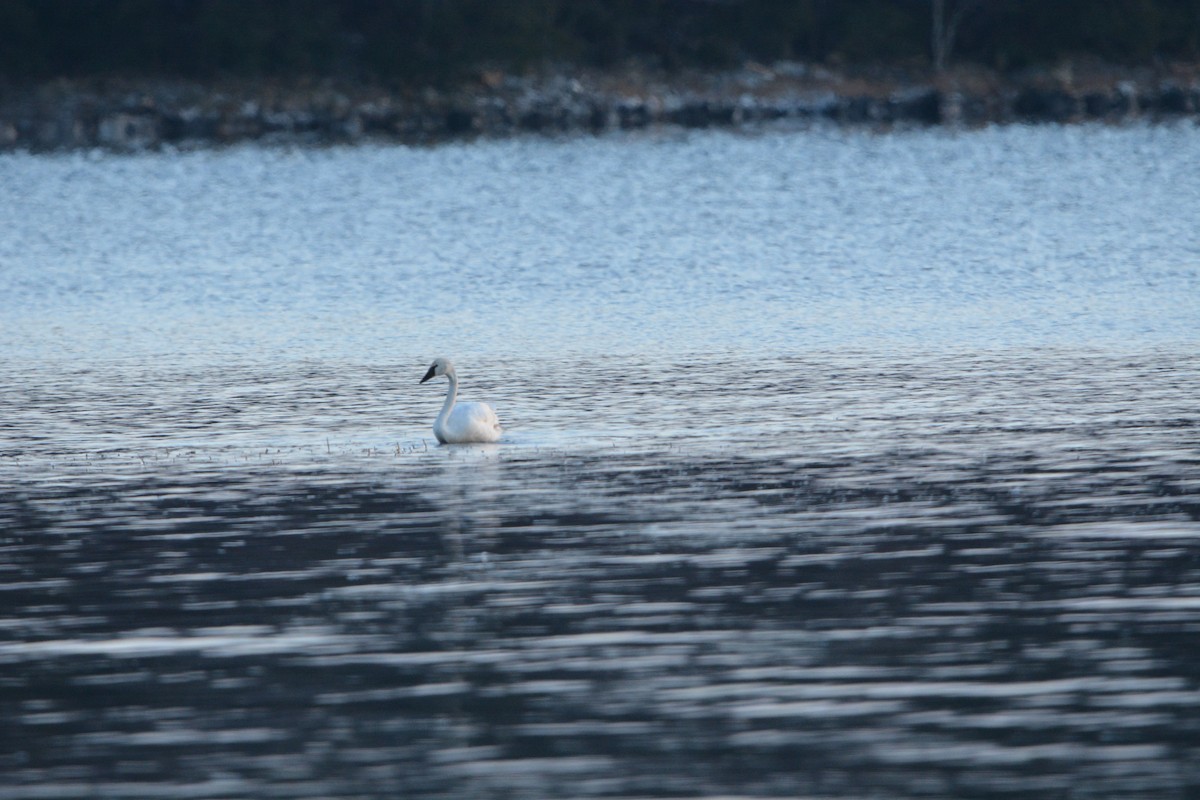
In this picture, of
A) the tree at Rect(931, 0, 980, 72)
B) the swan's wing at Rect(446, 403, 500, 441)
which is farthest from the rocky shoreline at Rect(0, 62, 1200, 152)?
the swan's wing at Rect(446, 403, 500, 441)

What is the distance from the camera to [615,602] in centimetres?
1327

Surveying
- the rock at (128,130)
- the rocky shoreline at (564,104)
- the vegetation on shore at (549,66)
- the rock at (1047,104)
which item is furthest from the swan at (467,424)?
the rock at (1047,104)

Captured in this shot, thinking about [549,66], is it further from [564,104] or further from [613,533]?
[613,533]

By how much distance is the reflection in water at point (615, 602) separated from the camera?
33.2 feet

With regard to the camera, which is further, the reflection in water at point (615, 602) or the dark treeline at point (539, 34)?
the dark treeline at point (539, 34)

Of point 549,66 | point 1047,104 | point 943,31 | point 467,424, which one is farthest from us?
point 943,31

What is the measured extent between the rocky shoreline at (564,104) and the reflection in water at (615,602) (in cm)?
5920

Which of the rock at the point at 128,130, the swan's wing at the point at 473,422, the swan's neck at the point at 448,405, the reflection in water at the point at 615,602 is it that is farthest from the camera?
the rock at the point at 128,130

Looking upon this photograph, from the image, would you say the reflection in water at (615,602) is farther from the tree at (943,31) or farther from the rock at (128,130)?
the tree at (943,31)

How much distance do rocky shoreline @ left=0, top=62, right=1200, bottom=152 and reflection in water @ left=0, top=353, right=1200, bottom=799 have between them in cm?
5920

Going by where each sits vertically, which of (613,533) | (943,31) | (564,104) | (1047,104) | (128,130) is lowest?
(613,533)

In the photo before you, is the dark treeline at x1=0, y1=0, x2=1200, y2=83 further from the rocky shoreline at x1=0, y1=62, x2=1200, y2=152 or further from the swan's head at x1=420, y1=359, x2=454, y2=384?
the swan's head at x1=420, y1=359, x2=454, y2=384

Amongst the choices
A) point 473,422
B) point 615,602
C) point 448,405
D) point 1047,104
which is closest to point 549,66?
point 1047,104

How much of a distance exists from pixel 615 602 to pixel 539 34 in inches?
2997
